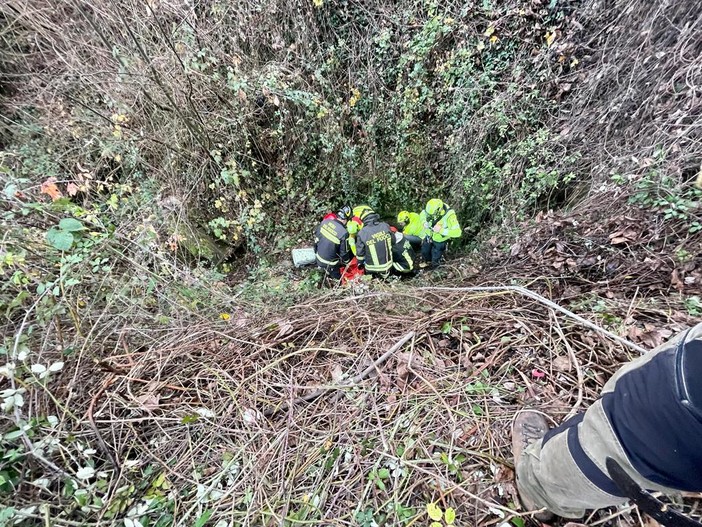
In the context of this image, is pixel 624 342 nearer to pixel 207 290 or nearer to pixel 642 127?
pixel 642 127

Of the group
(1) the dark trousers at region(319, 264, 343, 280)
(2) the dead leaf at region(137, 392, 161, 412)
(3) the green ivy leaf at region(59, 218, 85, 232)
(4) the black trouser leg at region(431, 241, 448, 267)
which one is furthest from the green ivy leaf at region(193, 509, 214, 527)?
(4) the black trouser leg at region(431, 241, 448, 267)

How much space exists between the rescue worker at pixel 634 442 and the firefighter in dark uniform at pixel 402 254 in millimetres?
3625

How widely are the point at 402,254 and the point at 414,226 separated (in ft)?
2.15

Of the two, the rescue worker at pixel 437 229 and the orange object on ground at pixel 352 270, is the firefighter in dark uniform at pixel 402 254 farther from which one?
the orange object on ground at pixel 352 270

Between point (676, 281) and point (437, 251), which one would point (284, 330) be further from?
point (437, 251)

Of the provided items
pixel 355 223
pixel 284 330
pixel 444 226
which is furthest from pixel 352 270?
pixel 284 330

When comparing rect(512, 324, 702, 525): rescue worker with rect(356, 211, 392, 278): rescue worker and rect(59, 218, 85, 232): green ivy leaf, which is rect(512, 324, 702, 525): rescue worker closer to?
rect(59, 218, 85, 232): green ivy leaf

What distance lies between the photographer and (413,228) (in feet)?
17.8

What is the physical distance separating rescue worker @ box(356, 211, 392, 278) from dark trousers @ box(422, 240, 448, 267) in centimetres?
85

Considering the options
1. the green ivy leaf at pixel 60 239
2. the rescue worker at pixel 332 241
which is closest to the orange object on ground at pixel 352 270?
the rescue worker at pixel 332 241

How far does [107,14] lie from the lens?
3.87 metres

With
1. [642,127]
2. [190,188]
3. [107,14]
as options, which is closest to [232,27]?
[107,14]

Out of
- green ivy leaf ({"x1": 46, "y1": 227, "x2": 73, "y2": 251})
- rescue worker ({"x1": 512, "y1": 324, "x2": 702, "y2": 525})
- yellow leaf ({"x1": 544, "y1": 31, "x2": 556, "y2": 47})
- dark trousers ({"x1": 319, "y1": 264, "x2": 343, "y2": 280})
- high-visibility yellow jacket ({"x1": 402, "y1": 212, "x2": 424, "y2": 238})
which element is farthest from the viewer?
high-visibility yellow jacket ({"x1": 402, "y1": 212, "x2": 424, "y2": 238})

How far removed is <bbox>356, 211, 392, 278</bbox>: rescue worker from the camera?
4668 millimetres
